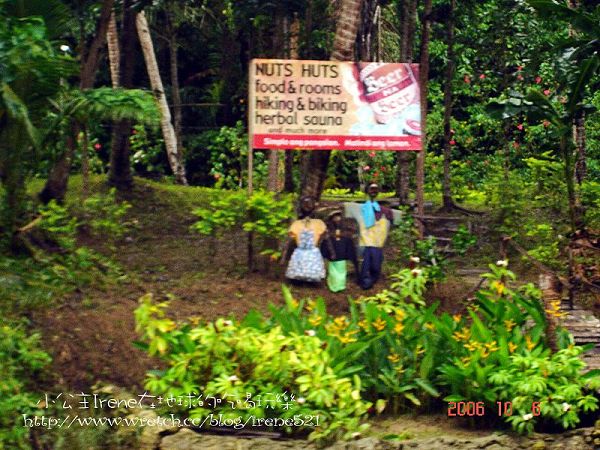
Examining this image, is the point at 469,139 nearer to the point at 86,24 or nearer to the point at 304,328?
the point at 86,24

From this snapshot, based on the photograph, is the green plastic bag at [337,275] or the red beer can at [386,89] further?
the red beer can at [386,89]

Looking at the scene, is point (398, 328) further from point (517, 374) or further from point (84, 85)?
point (84, 85)

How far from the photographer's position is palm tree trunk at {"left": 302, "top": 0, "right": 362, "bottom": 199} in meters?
12.1

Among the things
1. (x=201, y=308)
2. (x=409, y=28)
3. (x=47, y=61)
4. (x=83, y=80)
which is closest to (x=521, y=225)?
(x=409, y=28)

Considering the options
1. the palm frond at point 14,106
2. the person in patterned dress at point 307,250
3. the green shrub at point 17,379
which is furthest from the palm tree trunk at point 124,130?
the green shrub at point 17,379

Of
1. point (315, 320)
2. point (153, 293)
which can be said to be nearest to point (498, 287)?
point (315, 320)

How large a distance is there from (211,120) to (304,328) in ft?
35.2

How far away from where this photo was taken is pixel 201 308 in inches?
433

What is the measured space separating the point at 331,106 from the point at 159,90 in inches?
171

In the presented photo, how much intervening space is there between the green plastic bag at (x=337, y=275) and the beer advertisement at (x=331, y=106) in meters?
1.26

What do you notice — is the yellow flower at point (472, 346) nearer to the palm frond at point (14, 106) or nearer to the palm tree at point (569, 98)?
the palm tree at point (569, 98)
